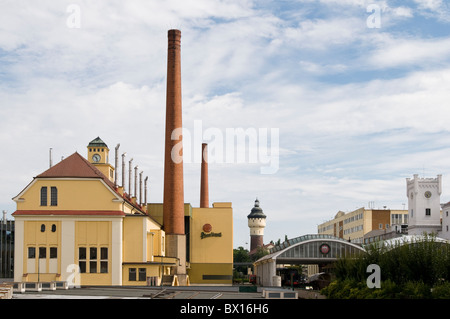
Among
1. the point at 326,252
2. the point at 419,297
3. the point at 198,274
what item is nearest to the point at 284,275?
the point at 198,274

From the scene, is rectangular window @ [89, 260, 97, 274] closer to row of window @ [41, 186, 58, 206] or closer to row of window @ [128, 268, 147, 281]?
row of window @ [128, 268, 147, 281]

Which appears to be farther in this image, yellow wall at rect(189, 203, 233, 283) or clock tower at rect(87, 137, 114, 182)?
yellow wall at rect(189, 203, 233, 283)

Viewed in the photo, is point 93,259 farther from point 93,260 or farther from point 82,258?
point 82,258

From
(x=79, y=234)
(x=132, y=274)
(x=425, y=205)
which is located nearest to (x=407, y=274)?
(x=132, y=274)

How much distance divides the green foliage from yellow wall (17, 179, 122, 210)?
3313cm

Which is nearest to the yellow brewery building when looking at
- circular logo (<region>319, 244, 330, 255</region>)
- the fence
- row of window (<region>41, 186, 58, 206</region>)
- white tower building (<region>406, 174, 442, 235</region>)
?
row of window (<region>41, 186, 58, 206</region>)

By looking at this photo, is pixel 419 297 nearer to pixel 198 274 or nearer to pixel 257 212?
pixel 198 274

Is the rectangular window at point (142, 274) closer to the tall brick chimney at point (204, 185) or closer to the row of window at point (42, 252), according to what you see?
the row of window at point (42, 252)

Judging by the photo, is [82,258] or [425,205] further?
[425,205]

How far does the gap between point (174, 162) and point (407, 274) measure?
45.6 meters

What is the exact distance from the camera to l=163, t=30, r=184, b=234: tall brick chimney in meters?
83.3

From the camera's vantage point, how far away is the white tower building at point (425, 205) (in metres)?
132

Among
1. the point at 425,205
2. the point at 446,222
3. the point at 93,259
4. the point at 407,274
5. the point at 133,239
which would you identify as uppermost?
the point at 425,205

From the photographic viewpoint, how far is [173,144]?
276ft
